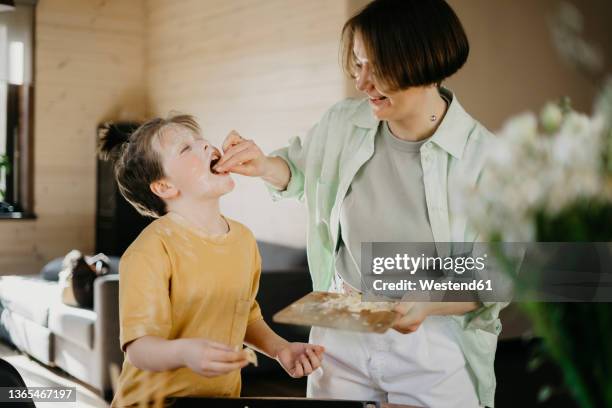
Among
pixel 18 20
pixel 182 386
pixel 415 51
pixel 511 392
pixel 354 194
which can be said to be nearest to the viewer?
pixel 182 386

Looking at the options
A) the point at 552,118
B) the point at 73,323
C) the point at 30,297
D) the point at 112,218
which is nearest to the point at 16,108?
the point at 112,218

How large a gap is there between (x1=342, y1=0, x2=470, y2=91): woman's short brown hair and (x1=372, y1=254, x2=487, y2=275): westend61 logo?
0.26m

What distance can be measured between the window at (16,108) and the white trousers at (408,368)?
438cm

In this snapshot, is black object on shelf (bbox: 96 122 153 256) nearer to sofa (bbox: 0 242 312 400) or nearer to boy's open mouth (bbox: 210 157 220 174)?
sofa (bbox: 0 242 312 400)

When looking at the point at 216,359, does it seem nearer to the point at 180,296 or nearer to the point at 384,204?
the point at 180,296

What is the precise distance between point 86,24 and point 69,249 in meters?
1.66

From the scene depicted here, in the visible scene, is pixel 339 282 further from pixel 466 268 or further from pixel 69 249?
pixel 69 249

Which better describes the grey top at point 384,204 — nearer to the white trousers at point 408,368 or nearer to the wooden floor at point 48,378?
the white trousers at point 408,368

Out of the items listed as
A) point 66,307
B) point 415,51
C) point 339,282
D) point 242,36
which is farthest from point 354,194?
point 242,36

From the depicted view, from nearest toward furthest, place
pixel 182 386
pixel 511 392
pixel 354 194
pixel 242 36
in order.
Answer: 1. pixel 182 386
2. pixel 354 194
3. pixel 511 392
4. pixel 242 36

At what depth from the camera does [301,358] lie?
3.35 feet

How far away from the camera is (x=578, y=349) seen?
64cm

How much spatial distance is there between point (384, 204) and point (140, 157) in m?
0.39

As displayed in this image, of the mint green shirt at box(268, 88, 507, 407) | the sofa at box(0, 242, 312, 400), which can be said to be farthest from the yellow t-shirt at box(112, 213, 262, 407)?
the sofa at box(0, 242, 312, 400)
